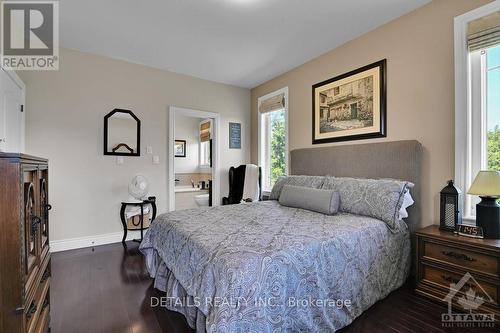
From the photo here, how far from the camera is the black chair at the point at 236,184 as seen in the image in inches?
172

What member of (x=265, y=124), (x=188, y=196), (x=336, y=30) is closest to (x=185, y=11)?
(x=336, y=30)

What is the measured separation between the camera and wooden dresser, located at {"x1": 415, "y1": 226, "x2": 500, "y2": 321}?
66.7 inches

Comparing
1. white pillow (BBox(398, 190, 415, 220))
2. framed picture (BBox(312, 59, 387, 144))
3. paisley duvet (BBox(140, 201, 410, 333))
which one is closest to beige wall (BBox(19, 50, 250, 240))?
paisley duvet (BBox(140, 201, 410, 333))

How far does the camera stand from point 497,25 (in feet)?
6.25

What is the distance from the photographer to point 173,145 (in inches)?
158

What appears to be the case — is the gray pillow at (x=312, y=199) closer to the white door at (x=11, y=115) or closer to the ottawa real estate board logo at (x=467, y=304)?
the ottawa real estate board logo at (x=467, y=304)

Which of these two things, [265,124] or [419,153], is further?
[265,124]

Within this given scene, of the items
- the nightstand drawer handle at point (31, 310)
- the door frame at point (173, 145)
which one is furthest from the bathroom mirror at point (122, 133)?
the nightstand drawer handle at point (31, 310)

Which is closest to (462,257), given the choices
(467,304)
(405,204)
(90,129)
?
(467,304)

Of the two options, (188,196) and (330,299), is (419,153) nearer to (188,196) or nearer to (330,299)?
(330,299)

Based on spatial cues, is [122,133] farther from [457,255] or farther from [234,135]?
[457,255]

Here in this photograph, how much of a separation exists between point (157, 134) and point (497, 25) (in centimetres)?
395

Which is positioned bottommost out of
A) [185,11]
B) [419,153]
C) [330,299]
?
[330,299]

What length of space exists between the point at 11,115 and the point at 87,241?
176 centimetres
